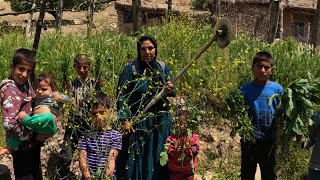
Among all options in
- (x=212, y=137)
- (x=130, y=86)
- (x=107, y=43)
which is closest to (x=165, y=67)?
(x=130, y=86)

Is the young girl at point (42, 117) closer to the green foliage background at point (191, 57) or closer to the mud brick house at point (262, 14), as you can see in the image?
the green foliage background at point (191, 57)

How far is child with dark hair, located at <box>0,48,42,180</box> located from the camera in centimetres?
273

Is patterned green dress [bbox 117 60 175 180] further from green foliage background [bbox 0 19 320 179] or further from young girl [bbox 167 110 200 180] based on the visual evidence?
green foliage background [bbox 0 19 320 179]

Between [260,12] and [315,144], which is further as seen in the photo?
[260,12]

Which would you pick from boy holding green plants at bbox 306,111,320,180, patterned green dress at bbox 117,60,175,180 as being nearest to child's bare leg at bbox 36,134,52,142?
patterned green dress at bbox 117,60,175,180

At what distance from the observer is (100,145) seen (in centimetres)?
316

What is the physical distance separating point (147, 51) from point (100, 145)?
791 mm

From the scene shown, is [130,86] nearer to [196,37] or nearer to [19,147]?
[19,147]

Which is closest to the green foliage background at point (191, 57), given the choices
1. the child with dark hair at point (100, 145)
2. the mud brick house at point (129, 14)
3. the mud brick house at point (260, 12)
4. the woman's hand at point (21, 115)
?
the child with dark hair at point (100, 145)

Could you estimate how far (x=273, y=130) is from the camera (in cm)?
337

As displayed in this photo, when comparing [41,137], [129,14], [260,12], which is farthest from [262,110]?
[129,14]

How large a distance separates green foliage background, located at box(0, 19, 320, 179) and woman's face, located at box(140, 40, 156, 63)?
1084mm

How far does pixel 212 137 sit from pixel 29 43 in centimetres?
308

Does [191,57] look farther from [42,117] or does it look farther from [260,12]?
[260,12]
